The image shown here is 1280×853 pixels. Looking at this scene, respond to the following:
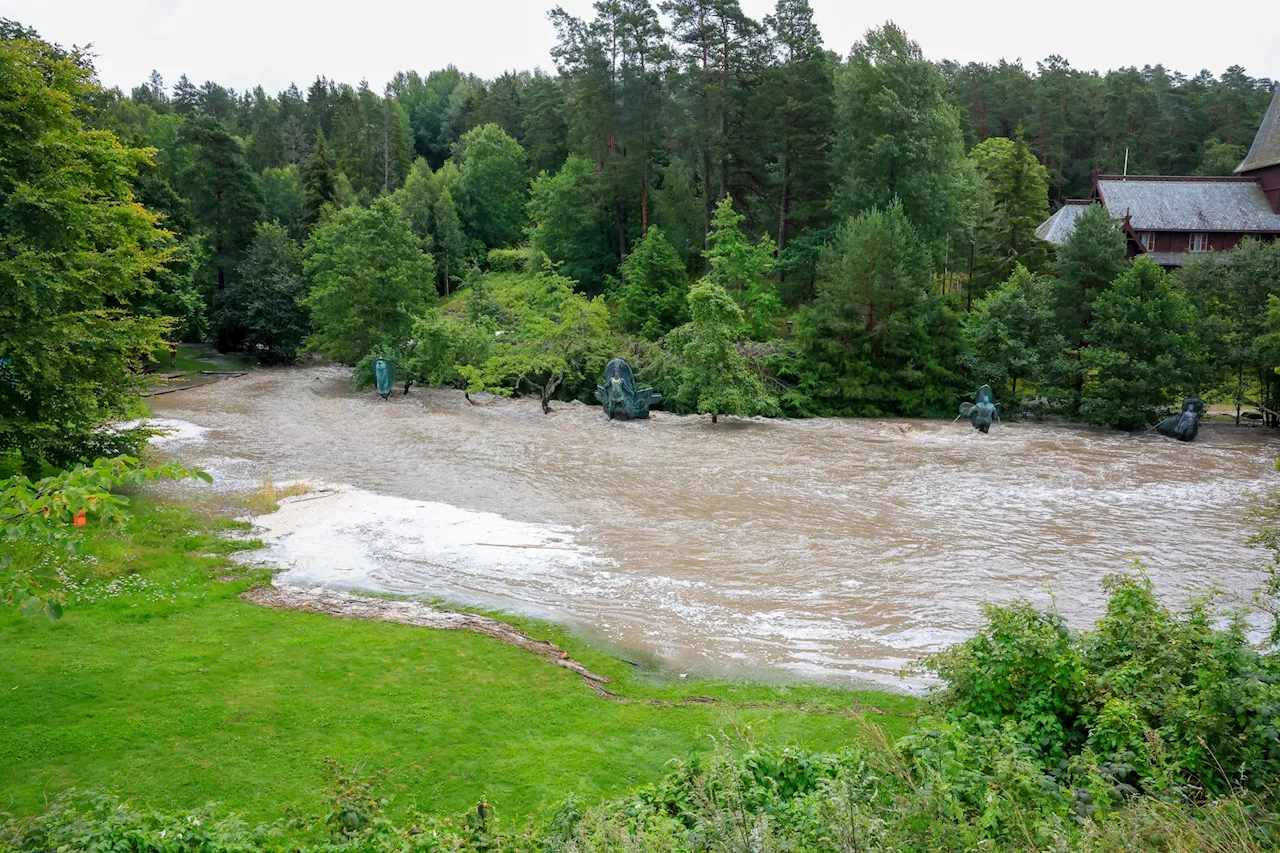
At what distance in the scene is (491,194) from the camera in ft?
195

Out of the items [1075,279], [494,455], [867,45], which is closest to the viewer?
[494,455]

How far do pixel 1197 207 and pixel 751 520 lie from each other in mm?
37941

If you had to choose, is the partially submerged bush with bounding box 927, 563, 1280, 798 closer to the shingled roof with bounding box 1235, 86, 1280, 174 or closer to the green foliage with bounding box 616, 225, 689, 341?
the green foliage with bounding box 616, 225, 689, 341

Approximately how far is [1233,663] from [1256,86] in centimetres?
8076

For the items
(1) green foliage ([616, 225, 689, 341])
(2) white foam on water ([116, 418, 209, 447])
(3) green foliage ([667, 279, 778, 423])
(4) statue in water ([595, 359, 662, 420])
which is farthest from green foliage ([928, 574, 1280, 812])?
(1) green foliage ([616, 225, 689, 341])

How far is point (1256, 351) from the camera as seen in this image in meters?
25.8

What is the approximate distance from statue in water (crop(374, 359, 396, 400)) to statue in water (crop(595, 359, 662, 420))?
31.4 ft

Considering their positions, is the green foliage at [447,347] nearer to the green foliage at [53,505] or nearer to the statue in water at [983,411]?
the statue in water at [983,411]

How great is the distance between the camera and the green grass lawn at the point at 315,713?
740 cm

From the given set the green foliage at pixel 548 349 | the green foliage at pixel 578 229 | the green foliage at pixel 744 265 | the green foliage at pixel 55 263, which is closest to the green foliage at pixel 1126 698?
the green foliage at pixel 55 263

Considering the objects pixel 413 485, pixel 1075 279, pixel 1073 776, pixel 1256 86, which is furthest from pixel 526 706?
pixel 1256 86

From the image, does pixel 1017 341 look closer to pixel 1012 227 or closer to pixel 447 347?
pixel 1012 227

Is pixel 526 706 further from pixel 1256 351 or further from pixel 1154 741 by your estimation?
pixel 1256 351

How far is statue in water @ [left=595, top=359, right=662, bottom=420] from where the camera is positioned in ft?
95.5
